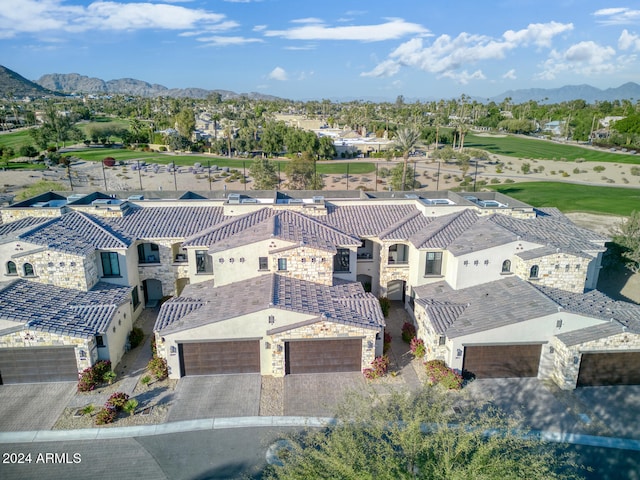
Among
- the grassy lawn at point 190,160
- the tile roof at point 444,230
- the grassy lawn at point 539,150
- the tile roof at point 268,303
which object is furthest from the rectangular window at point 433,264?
the grassy lawn at point 539,150

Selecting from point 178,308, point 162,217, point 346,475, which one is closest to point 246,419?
point 178,308

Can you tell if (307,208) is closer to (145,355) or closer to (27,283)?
(145,355)

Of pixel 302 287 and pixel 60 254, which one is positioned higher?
pixel 60 254

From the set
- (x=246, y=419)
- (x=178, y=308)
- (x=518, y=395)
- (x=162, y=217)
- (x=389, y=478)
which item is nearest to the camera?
(x=389, y=478)

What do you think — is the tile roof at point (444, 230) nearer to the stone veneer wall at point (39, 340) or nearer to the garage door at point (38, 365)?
the stone veneer wall at point (39, 340)

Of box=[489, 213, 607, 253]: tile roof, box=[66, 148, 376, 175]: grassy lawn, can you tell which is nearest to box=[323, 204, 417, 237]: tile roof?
box=[489, 213, 607, 253]: tile roof

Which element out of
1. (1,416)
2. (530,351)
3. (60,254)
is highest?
(60,254)

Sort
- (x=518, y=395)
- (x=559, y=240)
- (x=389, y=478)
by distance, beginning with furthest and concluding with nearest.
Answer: (x=559, y=240) < (x=518, y=395) < (x=389, y=478)
